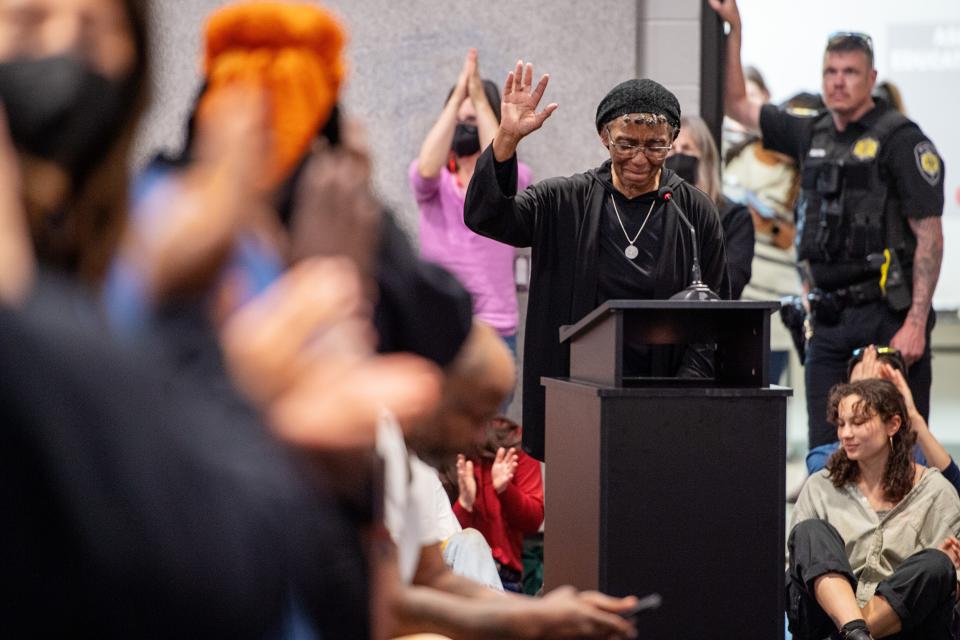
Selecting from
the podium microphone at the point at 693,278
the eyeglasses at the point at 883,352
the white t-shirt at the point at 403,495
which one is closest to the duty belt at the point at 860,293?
the eyeglasses at the point at 883,352

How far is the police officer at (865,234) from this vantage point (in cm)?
450

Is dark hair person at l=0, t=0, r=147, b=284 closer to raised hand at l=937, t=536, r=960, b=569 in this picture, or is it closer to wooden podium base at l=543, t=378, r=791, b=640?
wooden podium base at l=543, t=378, r=791, b=640

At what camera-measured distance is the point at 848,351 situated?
451 centimetres

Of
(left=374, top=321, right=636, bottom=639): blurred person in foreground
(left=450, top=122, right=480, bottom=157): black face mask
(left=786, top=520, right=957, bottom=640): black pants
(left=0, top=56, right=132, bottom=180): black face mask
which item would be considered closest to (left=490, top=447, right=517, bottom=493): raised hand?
(left=786, top=520, right=957, bottom=640): black pants

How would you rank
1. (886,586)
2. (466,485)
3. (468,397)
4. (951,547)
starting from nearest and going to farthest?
(468,397)
(886,586)
(951,547)
(466,485)

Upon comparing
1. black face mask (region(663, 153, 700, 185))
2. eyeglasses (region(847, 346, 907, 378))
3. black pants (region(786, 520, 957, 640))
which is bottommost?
black pants (region(786, 520, 957, 640))

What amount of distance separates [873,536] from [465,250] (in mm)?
1888

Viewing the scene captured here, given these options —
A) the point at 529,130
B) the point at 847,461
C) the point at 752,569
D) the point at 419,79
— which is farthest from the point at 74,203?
the point at 419,79

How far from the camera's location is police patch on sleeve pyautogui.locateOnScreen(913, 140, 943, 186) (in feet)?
14.8

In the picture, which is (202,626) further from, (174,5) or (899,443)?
(174,5)

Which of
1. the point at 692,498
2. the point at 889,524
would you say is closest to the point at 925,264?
the point at 889,524

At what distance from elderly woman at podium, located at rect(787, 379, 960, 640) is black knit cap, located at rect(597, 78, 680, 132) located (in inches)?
44.7

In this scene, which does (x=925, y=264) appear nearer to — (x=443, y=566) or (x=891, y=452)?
(x=891, y=452)

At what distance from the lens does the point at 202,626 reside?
556 millimetres
